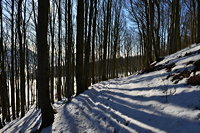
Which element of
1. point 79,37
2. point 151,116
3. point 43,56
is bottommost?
point 151,116

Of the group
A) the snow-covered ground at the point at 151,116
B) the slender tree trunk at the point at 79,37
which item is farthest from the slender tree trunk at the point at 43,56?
the slender tree trunk at the point at 79,37

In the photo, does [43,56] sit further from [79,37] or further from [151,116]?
[151,116]

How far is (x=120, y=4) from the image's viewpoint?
58.9 ft

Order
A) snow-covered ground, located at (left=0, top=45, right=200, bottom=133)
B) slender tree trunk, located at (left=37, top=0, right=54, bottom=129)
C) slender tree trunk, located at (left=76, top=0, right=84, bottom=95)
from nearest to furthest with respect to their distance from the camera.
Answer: snow-covered ground, located at (left=0, top=45, right=200, bottom=133), slender tree trunk, located at (left=37, top=0, right=54, bottom=129), slender tree trunk, located at (left=76, top=0, right=84, bottom=95)

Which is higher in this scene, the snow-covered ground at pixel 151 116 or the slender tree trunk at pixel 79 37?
the slender tree trunk at pixel 79 37

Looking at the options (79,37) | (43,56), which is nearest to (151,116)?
(43,56)

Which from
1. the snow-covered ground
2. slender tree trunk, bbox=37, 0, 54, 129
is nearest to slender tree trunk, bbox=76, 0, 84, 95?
slender tree trunk, bbox=37, 0, 54, 129

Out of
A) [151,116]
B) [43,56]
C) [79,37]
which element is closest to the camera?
[151,116]

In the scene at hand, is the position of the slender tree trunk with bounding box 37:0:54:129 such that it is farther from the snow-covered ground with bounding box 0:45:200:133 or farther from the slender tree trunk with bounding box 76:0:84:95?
the slender tree trunk with bounding box 76:0:84:95

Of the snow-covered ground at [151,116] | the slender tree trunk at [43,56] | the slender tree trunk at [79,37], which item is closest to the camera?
the snow-covered ground at [151,116]

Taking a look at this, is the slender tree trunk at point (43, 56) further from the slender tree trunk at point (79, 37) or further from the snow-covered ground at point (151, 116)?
the slender tree trunk at point (79, 37)

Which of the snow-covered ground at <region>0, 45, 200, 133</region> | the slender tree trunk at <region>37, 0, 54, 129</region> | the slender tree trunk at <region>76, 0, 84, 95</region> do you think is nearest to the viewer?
the snow-covered ground at <region>0, 45, 200, 133</region>

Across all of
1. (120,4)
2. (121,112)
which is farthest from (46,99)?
(120,4)

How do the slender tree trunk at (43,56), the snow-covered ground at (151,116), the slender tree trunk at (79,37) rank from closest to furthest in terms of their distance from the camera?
1. the snow-covered ground at (151,116)
2. the slender tree trunk at (43,56)
3. the slender tree trunk at (79,37)
